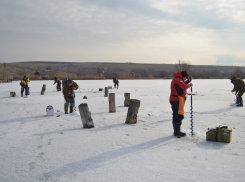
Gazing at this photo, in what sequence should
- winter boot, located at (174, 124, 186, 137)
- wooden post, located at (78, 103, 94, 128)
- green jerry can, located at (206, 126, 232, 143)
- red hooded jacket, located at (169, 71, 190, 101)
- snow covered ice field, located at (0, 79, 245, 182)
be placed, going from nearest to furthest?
1. snow covered ice field, located at (0, 79, 245, 182)
2. green jerry can, located at (206, 126, 232, 143)
3. red hooded jacket, located at (169, 71, 190, 101)
4. winter boot, located at (174, 124, 186, 137)
5. wooden post, located at (78, 103, 94, 128)

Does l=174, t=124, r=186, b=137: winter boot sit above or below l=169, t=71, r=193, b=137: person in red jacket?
below

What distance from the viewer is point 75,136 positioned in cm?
586

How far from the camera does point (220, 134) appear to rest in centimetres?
521

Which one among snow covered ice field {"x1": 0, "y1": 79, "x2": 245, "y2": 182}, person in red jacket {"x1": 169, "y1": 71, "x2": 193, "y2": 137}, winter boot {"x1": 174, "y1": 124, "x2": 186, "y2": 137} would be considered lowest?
snow covered ice field {"x1": 0, "y1": 79, "x2": 245, "y2": 182}

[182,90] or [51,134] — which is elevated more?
[182,90]

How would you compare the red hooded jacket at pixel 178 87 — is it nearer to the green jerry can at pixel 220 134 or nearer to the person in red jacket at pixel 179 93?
the person in red jacket at pixel 179 93

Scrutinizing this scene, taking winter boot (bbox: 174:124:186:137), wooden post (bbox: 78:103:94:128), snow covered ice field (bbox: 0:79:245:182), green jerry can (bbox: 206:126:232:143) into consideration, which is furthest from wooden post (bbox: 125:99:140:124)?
green jerry can (bbox: 206:126:232:143)

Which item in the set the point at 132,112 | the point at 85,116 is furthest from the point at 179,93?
the point at 85,116

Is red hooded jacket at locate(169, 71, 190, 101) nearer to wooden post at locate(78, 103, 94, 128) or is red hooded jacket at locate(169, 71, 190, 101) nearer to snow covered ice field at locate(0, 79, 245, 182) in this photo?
snow covered ice field at locate(0, 79, 245, 182)

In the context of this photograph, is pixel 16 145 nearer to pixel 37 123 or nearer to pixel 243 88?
pixel 37 123

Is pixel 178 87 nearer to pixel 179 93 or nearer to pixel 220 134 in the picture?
pixel 179 93

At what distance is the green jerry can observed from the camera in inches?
203

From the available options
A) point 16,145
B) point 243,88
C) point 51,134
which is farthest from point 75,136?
point 243,88

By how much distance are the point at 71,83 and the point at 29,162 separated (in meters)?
5.03
